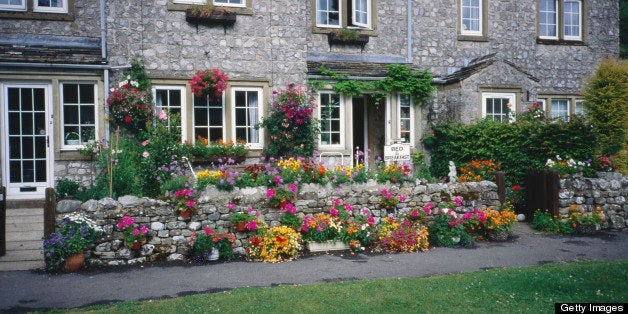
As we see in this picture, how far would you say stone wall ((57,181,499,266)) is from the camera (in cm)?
888

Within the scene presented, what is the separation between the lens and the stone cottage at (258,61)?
Result: 11992 millimetres

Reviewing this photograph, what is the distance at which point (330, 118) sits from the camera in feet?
47.9

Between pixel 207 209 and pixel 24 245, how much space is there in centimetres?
337

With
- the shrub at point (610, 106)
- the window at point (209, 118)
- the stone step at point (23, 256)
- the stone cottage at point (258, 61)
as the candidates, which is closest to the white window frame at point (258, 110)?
the stone cottage at point (258, 61)

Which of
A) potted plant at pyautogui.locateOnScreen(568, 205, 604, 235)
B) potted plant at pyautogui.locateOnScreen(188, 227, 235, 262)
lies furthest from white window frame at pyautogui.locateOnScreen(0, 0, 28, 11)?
potted plant at pyautogui.locateOnScreen(568, 205, 604, 235)

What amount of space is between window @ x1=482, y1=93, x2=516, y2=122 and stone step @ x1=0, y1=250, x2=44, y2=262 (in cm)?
1172

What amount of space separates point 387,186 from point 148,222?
463cm

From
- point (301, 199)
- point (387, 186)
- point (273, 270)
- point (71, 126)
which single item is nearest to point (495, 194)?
point (387, 186)

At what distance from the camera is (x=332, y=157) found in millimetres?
14453

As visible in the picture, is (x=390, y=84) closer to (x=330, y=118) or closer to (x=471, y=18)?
(x=330, y=118)

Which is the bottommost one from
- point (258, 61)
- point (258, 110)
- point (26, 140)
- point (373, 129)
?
point (26, 140)

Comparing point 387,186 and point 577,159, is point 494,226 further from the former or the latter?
point 577,159

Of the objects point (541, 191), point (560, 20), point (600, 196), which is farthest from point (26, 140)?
point (560, 20)

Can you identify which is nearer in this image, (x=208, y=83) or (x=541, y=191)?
(x=541, y=191)
